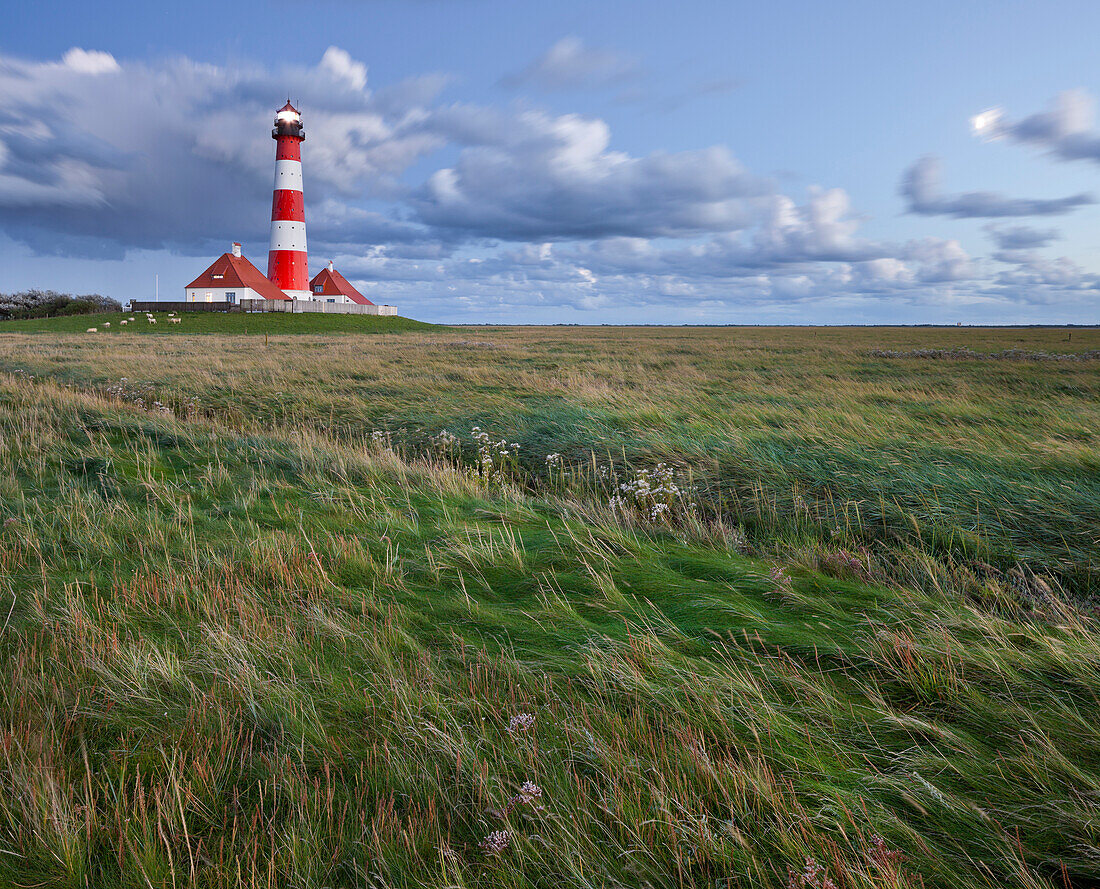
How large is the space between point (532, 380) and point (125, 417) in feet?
29.3

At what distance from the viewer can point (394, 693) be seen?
9.15ft

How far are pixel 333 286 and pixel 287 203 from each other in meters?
15.9

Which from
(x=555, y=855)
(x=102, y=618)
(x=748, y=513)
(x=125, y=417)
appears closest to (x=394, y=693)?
(x=555, y=855)

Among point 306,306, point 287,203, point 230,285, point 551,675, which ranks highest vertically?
point 287,203

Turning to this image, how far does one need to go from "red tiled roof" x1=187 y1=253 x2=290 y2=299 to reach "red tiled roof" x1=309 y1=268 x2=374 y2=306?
8482 millimetres

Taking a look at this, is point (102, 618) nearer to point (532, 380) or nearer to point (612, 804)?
point (612, 804)

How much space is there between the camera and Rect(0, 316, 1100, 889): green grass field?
2041 millimetres

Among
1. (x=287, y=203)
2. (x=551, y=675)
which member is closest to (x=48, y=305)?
(x=287, y=203)

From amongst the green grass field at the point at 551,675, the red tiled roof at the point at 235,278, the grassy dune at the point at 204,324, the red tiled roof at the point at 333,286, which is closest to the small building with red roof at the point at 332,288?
the red tiled roof at the point at 333,286

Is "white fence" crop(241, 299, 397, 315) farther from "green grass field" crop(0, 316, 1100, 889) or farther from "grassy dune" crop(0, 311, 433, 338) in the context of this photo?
→ "green grass field" crop(0, 316, 1100, 889)

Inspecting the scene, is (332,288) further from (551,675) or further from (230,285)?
(551,675)

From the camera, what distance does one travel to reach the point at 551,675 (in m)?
3.01

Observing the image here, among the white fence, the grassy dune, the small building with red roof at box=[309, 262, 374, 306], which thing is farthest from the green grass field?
the small building with red roof at box=[309, 262, 374, 306]

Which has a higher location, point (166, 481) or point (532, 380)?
point (532, 380)
